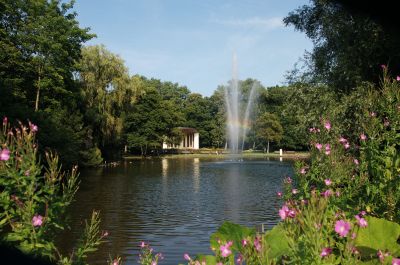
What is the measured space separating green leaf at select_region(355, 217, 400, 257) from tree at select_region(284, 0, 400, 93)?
567 cm

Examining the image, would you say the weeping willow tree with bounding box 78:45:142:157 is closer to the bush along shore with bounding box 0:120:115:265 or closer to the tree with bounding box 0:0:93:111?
the tree with bounding box 0:0:93:111

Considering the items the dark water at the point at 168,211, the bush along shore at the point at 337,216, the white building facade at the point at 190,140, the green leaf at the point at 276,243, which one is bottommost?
the dark water at the point at 168,211

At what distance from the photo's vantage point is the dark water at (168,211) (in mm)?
10797

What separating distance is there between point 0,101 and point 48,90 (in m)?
12.9

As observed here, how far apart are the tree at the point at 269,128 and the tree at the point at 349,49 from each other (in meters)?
61.8

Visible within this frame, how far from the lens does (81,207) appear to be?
55.1 feet

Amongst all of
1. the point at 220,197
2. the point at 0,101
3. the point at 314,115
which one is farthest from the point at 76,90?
the point at 314,115

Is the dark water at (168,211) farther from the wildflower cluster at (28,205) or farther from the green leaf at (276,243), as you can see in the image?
the wildflower cluster at (28,205)

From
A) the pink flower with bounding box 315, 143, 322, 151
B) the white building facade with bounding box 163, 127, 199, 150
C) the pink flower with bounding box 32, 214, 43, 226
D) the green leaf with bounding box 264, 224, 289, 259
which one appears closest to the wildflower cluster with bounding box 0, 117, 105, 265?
the pink flower with bounding box 32, 214, 43, 226

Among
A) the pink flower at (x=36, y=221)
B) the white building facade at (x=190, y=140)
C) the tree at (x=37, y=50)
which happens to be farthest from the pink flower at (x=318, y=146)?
the white building facade at (x=190, y=140)

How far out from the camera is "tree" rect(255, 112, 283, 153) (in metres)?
78.1

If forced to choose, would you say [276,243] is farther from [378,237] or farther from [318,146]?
[318,146]

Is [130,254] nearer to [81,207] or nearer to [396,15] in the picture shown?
[81,207]

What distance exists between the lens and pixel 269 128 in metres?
78.1
